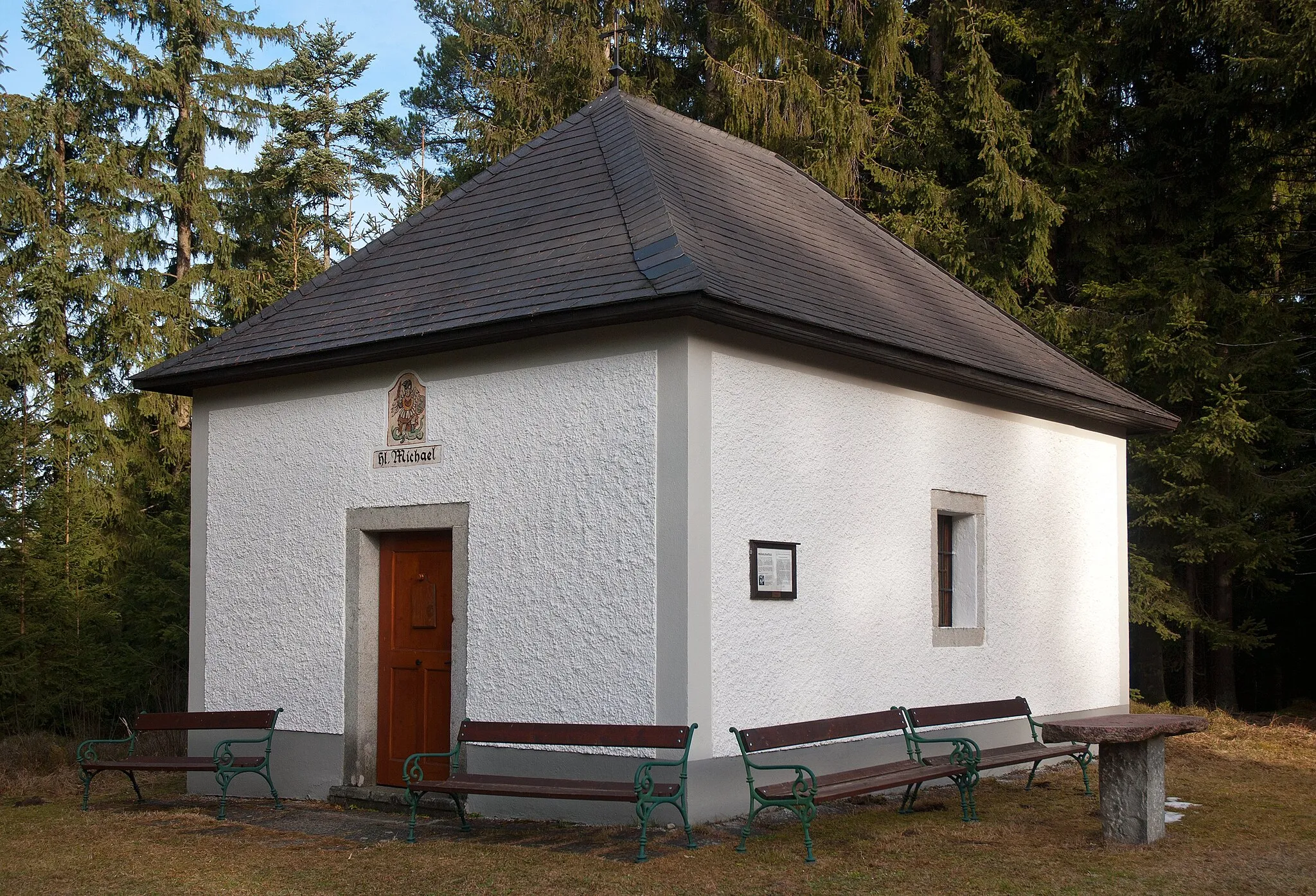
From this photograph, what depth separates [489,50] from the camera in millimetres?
25234

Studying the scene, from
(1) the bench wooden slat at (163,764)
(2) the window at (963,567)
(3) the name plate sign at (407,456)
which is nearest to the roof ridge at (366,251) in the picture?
(3) the name plate sign at (407,456)

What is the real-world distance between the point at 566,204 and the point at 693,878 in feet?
17.8

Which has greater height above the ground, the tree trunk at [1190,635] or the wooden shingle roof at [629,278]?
the wooden shingle roof at [629,278]

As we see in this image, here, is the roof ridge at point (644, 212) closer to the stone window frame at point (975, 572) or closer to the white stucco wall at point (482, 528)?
the white stucco wall at point (482, 528)

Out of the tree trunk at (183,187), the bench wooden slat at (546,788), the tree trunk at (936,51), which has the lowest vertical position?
the bench wooden slat at (546,788)

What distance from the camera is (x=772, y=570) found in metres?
9.22

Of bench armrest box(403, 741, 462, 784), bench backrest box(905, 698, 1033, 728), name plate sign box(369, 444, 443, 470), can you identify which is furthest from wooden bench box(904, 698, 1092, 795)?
name plate sign box(369, 444, 443, 470)

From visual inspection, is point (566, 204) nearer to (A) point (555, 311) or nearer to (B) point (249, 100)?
(A) point (555, 311)

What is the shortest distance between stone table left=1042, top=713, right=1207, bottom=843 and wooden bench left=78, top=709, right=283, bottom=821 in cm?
587

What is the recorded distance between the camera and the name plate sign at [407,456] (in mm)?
9898

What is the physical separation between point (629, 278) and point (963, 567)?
449 cm

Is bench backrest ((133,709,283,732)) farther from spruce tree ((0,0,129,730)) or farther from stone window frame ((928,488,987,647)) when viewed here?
spruce tree ((0,0,129,730))

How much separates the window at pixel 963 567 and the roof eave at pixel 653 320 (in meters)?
1.09

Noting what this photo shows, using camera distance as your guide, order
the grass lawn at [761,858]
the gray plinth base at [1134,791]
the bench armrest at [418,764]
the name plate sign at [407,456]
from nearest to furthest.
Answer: the grass lawn at [761,858] → the gray plinth base at [1134,791] → the bench armrest at [418,764] → the name plate sign at [407,456]
